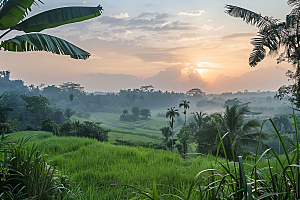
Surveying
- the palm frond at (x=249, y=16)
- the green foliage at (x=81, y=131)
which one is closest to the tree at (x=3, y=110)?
the green foliage at (x=81, y=131)

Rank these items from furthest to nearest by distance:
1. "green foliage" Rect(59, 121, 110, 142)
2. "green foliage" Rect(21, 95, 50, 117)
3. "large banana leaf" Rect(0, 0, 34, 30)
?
"green foliage" Rect(21, 95, 50, 117) → "green foliage" Rect(59, 121, 110, 142) → "large banana leaf" Rect(0, 0, 34, 30)

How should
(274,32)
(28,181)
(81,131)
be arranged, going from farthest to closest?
(81,131), (274,32), (28,181)

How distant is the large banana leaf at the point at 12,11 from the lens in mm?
2842

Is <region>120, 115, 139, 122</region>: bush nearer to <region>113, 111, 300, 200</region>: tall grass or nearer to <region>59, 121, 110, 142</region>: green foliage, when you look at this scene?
<region>59, 121, 110, 142</region>: green foliage

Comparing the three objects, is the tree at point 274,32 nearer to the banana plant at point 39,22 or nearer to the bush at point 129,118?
the banana plant at point 39,22

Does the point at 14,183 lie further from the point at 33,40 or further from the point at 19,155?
the point at 33,40

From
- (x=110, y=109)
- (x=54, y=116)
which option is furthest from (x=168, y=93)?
(x=54, y=116)

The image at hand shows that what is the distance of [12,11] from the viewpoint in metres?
2.88

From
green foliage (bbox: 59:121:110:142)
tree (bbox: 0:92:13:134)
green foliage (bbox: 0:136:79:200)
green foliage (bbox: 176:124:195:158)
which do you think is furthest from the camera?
green foliage (bbox: 176:124:195:158)

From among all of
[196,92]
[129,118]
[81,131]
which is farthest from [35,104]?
[196,92]

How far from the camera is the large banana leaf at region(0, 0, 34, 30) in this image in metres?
2.84

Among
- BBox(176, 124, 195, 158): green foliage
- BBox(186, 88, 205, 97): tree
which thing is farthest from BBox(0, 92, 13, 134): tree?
BBox(186, 88, 205, 97): tree

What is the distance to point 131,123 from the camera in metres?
61.6

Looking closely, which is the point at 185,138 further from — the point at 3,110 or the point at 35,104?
the point at 35,104
